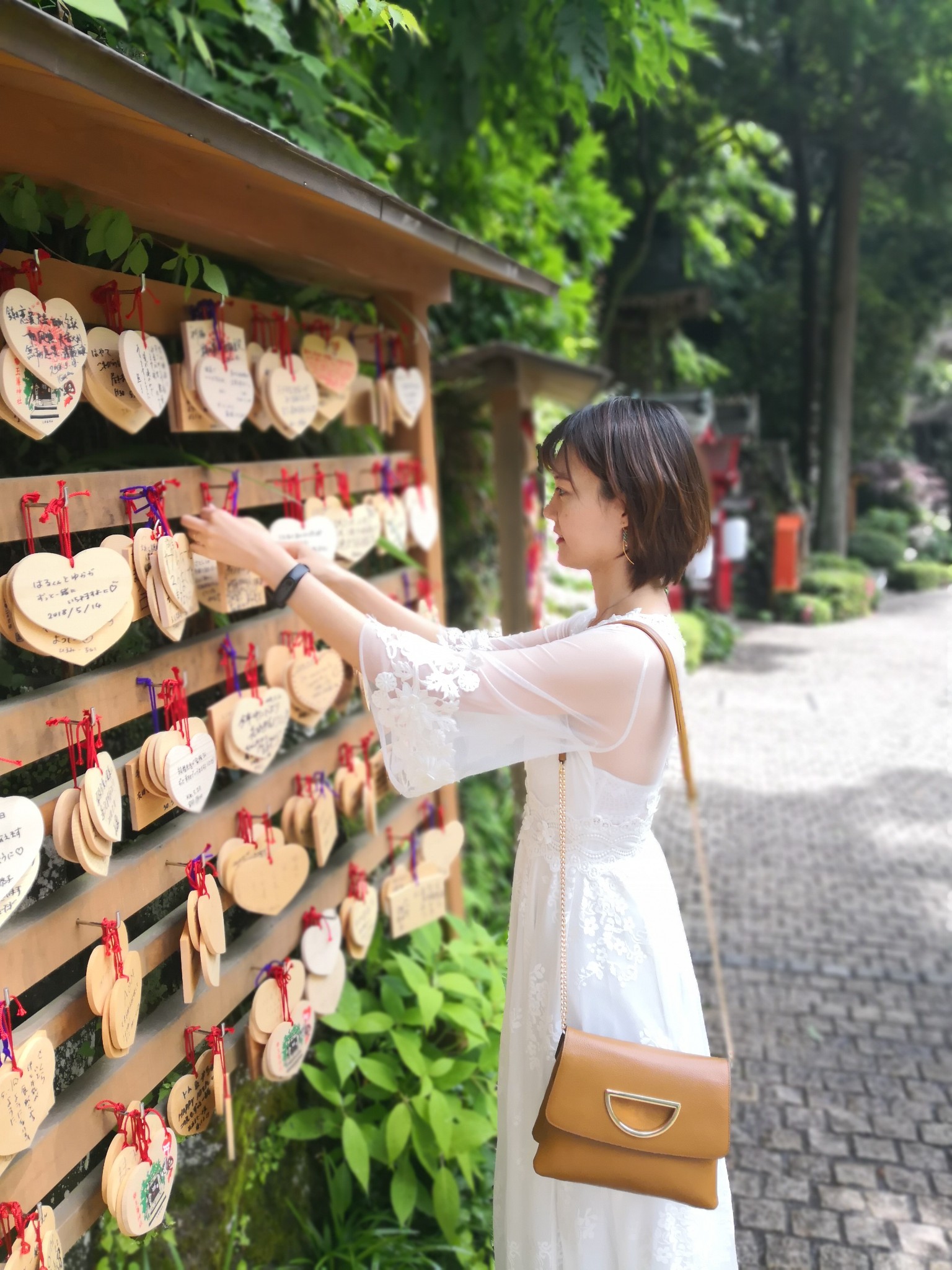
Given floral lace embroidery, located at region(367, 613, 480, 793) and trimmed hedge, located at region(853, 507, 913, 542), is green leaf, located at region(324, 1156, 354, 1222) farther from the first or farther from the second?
trimmed hedge, located at region(853, 507, 913, 542)

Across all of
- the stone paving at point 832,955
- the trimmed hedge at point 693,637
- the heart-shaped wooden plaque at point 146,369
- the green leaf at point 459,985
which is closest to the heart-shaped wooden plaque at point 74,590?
the heart-shaped wooden plaque at point 146,369

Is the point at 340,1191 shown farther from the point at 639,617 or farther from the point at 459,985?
the point at 639,617

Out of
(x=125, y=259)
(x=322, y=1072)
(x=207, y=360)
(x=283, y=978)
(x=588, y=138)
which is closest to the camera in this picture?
(x=125, y=259)

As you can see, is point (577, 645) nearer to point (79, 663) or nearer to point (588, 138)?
point (79, 663)

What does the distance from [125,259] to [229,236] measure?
0.34 m

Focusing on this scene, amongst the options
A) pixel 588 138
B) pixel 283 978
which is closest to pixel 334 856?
pixel 283 978

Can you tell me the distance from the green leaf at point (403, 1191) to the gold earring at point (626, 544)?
62.9 inches

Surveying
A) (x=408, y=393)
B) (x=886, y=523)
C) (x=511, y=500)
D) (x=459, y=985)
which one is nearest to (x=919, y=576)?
(x=886, y=523)

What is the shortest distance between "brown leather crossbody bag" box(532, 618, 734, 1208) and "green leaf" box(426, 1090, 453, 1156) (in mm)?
771

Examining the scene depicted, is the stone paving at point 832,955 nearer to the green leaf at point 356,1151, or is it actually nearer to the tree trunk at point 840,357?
the green leaf at point 356,1151

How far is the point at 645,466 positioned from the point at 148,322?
0.93m

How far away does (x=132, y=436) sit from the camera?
1937 mm

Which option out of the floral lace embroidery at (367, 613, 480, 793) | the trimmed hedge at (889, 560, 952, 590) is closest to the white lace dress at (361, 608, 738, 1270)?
the floral lace embroidery at (367, 613, 480, 793)

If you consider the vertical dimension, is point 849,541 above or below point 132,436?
below
